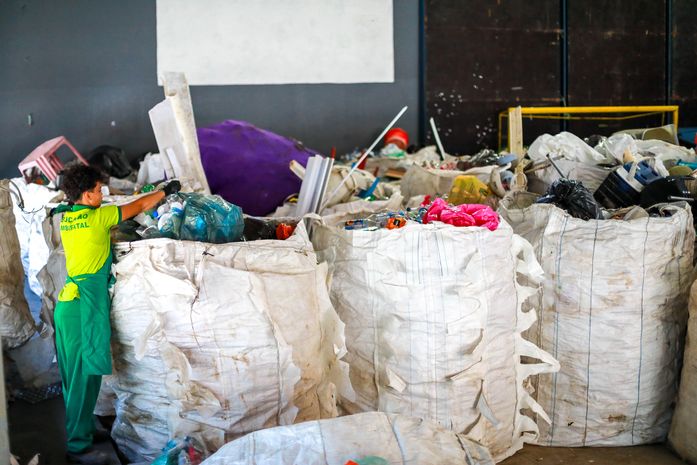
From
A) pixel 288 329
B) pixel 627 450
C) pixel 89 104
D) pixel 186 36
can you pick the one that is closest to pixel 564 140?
pixel 627 450

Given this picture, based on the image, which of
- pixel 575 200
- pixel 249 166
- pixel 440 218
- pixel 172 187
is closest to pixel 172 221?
pixel 172 187

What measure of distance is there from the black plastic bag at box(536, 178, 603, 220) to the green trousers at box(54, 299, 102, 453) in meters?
1.85

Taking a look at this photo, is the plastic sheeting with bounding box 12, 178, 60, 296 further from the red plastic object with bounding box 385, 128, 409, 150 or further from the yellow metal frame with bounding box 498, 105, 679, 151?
the yellow metal frame with bounding box 498, 105, 679, 151

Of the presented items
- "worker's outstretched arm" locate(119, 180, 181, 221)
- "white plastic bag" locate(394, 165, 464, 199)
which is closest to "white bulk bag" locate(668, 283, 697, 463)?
"white plastic bag" locate(394, 165, 464, 199)

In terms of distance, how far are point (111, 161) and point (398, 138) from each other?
2429 millimetres

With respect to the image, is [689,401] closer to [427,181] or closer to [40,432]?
[427,181]

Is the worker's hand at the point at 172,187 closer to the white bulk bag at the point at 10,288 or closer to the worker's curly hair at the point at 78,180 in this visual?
the worker's curly hair at the point at 78,180

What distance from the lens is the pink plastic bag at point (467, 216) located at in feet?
8.44

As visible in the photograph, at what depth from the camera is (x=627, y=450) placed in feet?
9.55

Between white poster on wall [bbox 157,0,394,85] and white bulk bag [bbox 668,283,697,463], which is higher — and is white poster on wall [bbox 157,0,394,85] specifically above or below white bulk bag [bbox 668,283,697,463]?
above

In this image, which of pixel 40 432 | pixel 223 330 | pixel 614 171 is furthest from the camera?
pixel 614 171

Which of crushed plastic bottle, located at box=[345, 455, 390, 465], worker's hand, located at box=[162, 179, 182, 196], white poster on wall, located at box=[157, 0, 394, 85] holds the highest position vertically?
white poster on wall, located at box=[157, 0, 394, 85]

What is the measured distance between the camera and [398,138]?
6.55m

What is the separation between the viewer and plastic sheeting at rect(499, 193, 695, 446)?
2.73 metres
